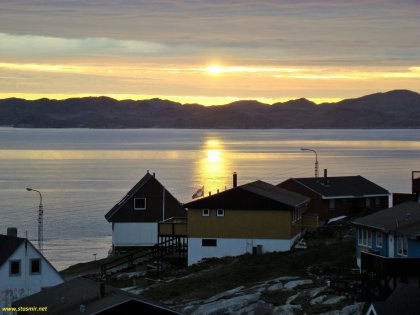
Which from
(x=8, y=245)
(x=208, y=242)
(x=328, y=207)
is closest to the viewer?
(x=8, y=245)

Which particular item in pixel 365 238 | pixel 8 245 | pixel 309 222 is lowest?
pixel 309 222

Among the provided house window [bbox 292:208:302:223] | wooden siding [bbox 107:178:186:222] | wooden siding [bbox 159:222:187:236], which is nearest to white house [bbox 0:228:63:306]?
wooden siding [bbox 159:222:187:236]

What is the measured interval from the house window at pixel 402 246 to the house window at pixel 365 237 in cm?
294

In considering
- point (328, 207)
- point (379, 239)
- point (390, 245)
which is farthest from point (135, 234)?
point (390, 245)

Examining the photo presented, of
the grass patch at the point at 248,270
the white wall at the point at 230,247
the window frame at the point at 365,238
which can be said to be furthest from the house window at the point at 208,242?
the window frame at the point at 365,238

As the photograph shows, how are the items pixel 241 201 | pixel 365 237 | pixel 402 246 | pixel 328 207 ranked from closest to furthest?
pixel 402 246, pixel 365 237, pixel 241 201, pixel 328 207

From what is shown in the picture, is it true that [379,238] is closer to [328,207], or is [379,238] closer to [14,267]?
[14,267]

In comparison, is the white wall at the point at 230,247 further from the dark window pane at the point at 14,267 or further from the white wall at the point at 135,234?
the white wall at the point at 135,234

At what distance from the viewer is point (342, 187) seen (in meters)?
68.5

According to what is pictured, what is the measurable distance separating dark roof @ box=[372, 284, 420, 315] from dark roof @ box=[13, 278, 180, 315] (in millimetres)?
6280

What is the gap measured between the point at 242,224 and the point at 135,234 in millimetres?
15504

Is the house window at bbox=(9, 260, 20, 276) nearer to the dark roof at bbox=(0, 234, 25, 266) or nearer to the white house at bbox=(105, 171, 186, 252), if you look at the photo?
the dark roof at bbox=(0, 234, 25, 266)

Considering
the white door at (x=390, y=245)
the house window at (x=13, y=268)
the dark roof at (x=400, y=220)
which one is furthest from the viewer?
the house window at (x=13, y=268)

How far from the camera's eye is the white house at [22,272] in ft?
131
